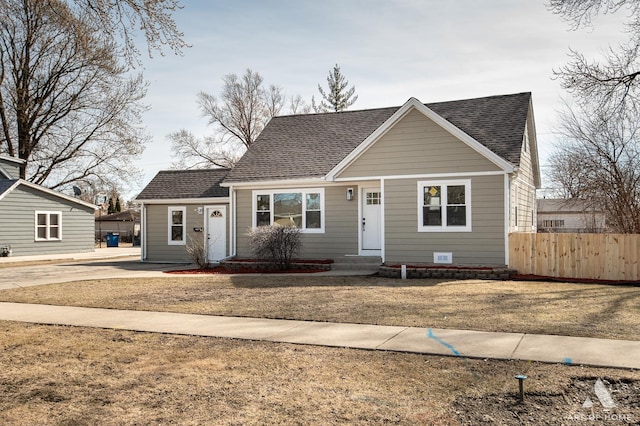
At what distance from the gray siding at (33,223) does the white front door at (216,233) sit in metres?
12.3

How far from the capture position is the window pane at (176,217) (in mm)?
22266

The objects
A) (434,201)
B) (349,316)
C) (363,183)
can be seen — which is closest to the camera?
(349,316)

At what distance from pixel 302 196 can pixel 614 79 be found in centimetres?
1057

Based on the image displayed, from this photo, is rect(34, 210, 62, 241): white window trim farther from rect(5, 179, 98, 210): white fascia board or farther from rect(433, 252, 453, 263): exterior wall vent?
rect(433, 252, 453, 263): exterior wall vent

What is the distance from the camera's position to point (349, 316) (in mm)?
9211

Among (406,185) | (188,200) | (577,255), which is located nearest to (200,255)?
(188,200)

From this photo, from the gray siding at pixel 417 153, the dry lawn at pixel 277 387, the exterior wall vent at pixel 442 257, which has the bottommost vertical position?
the dry lawn at pixel 277 387

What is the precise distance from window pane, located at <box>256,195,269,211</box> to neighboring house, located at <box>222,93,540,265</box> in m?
0.04

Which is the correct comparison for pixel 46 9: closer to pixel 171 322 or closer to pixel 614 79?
pixel 171 322

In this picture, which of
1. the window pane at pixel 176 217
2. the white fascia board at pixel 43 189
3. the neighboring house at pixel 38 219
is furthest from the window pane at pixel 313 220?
the white fascia board at pixel 43 189

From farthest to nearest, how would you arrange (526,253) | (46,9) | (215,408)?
(526,253)
(46,9)
(215,408)

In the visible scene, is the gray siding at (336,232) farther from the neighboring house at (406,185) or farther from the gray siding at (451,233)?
the gray siding at (451,233)

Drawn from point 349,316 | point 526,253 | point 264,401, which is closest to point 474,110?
point 526,253

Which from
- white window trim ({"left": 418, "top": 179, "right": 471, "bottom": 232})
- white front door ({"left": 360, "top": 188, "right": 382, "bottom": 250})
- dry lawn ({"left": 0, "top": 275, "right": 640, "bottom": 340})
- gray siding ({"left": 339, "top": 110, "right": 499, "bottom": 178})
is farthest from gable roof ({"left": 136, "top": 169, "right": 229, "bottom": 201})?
white window trim ({"left": 418, "top": 179, "right": 471, "bottom": 232})
